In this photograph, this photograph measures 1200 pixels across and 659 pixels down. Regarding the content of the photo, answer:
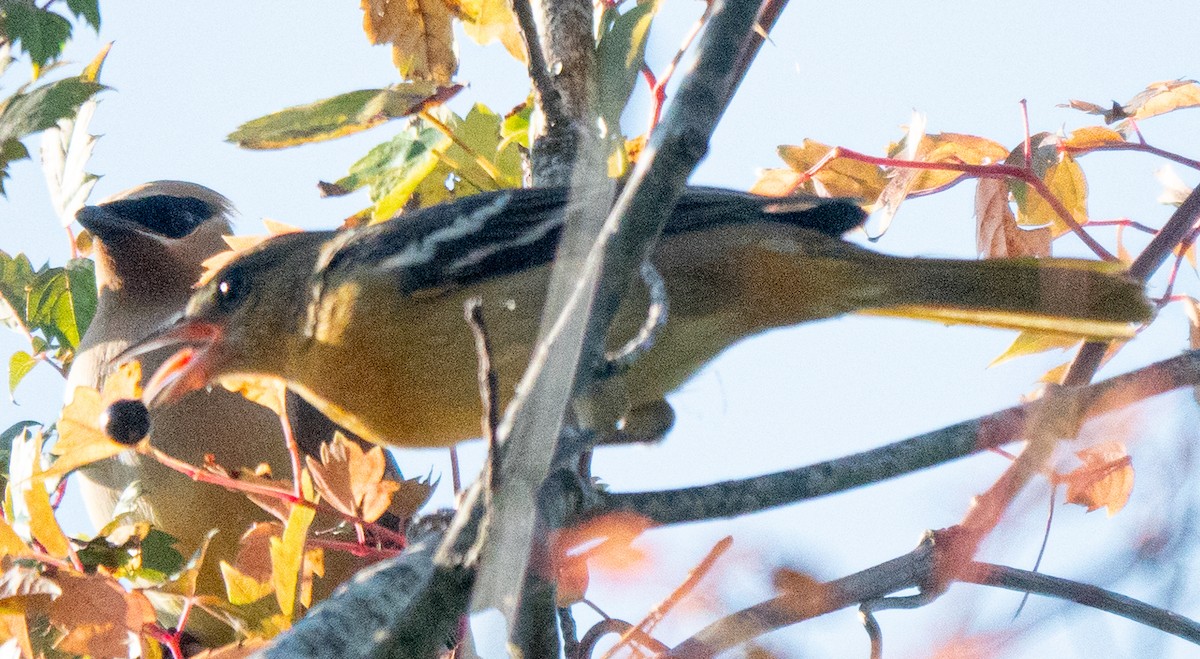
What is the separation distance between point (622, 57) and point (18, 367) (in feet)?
7.69

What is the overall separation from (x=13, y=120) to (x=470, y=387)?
1275 millimetres

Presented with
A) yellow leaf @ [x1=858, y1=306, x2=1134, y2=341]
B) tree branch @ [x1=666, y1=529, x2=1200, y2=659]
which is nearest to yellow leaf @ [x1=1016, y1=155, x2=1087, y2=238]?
yellow leaf @ [x1=858, y1=306, x2=1134, y2=341]

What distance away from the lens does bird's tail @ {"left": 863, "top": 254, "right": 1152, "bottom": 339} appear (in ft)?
8.93

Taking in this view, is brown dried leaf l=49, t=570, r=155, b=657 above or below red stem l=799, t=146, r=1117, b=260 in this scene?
below

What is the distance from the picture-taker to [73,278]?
154 inches

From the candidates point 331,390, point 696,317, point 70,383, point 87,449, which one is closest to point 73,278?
point 70,383

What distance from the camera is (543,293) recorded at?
3080mm

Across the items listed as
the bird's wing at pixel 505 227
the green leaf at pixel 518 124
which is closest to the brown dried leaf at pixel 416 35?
the green leaf at pixel 518 124

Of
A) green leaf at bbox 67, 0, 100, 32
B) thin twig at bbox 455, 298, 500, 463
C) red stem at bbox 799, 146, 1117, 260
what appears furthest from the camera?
green leaf at bbox 67, 0, 100, 32

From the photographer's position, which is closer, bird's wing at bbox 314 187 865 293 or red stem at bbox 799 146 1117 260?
red stem at bbox 799 146 1117 260

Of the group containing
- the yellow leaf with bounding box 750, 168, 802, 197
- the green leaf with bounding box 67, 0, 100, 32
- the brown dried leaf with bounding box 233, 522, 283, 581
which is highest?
the green leaf with bounding box 67, 0, 100, 32

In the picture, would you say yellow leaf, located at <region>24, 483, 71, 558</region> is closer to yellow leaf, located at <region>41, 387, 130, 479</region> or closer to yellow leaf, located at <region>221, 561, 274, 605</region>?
yellow leaf, located at <region>41, 387, 130, 479</region>

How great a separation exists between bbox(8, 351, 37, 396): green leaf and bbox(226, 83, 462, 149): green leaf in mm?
1656

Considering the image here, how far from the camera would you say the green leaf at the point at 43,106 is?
290cm
